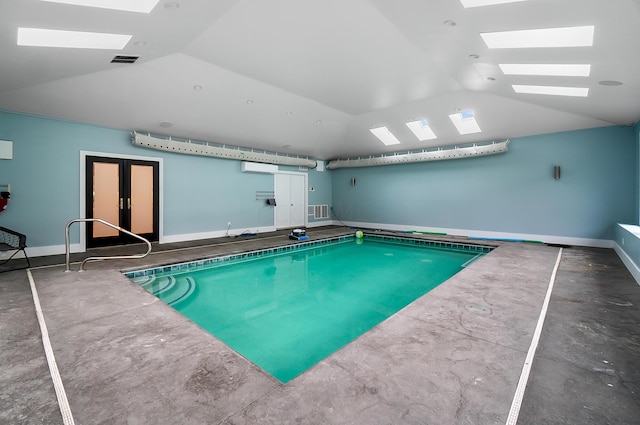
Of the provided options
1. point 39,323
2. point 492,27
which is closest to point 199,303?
point 39,323

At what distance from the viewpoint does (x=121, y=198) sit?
646 centimetres

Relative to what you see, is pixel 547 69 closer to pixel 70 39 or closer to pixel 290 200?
pixel 70 39

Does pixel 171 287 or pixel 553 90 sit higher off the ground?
pixel 553 90

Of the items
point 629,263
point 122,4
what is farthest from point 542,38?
point 122,4

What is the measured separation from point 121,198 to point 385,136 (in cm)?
691

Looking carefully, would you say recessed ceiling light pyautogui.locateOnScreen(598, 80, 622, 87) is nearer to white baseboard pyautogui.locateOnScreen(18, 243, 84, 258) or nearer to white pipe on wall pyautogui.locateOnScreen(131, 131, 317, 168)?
white pipe on wall pyautogui.locateOnScreen(131, 131, 317, 168)

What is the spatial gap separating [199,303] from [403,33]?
4.34 m

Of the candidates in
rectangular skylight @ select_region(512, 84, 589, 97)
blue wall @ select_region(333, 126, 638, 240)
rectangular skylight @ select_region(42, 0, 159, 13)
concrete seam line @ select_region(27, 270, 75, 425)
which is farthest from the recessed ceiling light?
concrete seam line @ select_region(27, 270, 75, 425)

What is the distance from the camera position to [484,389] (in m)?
Answer: 1.69

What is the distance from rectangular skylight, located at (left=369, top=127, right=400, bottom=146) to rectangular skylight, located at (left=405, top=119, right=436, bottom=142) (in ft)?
2.23

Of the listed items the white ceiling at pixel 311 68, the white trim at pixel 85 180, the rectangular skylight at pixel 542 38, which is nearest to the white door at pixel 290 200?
the white ceiling at pixel 311 68

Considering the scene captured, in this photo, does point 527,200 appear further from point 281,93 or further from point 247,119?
point 247,119

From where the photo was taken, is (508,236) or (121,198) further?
(508,236)

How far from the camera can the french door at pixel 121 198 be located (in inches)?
238
